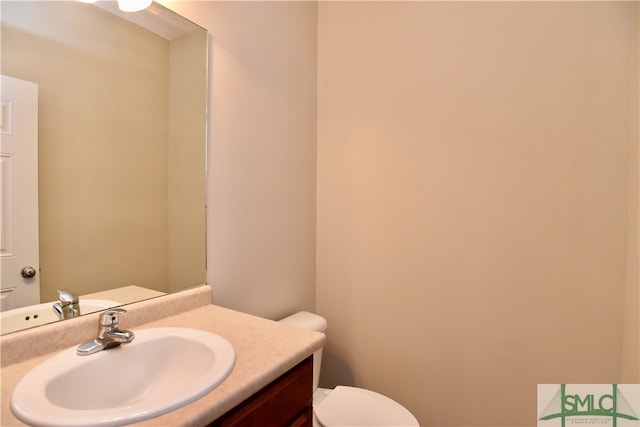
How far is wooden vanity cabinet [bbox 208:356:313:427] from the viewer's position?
664 millimetres

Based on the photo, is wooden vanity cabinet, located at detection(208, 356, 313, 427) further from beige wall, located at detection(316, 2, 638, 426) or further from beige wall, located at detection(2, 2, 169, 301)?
beige wall, located at detection(316, 2, 638, 426)

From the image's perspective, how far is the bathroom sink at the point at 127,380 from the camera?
0.54m

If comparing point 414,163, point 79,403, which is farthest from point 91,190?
point 414,163

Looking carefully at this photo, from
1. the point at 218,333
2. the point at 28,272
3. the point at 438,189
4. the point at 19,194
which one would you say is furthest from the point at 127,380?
the point at 438,189

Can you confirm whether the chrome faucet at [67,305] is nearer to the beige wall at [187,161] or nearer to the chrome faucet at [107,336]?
the chrome faucet at [107,336]

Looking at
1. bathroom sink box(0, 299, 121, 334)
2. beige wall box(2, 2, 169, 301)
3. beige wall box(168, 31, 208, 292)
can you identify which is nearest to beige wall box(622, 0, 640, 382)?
beige wall box(168, 31, 208, 292)

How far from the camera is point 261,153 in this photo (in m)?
1.42

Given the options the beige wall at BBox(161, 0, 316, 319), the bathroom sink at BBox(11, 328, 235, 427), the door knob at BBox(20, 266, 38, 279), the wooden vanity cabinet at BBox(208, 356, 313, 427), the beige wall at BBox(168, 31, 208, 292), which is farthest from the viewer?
the beige wall at BBox(161, 0, 316, 319)

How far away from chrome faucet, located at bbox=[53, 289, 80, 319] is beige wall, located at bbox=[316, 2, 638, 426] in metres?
1.22

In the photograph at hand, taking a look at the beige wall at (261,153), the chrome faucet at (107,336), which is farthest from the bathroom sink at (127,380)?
the beige wall at (261,153)

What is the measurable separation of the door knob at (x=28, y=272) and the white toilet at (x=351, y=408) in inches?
39.7

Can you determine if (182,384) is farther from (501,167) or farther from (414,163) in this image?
(501,167)

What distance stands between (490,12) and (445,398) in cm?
187

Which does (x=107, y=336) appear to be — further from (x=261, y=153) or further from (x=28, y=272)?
(x=261, y=153)
